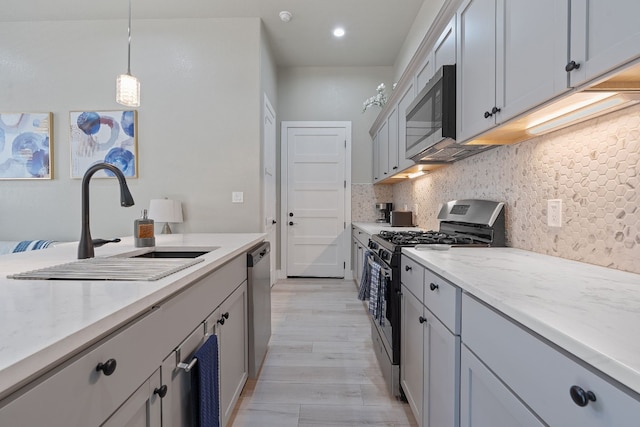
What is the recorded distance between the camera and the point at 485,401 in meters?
0.85

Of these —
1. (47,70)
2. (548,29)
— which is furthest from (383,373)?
(47,70)

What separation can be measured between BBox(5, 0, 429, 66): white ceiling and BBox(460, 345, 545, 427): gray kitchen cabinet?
324 cm

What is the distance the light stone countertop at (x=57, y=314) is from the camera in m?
0.45

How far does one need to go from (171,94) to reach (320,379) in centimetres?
293

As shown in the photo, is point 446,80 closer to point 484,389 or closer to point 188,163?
point 484,389

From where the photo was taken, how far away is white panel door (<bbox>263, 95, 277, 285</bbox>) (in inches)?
141

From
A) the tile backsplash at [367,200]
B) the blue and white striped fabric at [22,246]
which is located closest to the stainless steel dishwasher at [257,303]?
the blue and white striped fabric at [22,246]

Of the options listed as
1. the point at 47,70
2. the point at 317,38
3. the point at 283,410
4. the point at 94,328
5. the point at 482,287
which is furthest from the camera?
the point at 317,38

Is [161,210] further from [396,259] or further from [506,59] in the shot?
[506,59]

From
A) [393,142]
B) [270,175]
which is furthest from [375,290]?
[270,175]

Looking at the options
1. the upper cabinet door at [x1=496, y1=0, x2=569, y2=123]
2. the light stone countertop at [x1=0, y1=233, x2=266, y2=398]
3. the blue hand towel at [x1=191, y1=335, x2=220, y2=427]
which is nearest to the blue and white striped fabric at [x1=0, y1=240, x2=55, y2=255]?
the light stone countertop at [x1=0, y1=233, x2=266, y2=398]

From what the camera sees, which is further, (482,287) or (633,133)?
(633,133)

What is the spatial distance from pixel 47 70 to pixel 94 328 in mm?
3822

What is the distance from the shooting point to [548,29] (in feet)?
3.24
